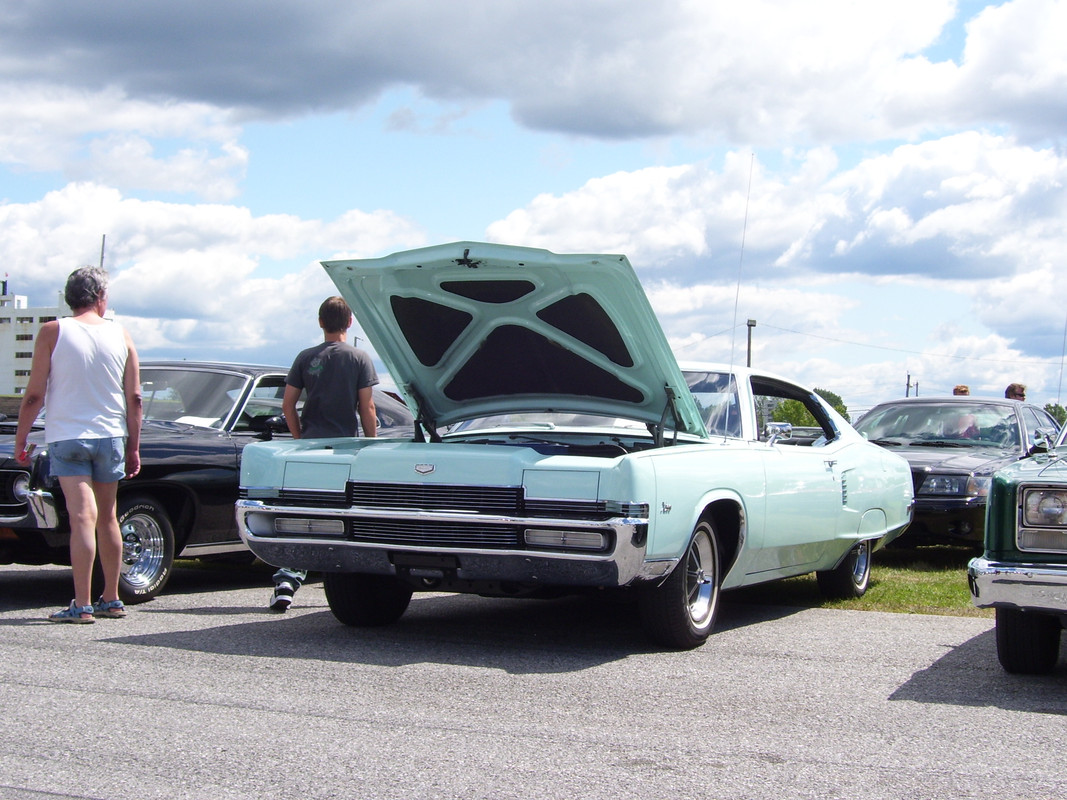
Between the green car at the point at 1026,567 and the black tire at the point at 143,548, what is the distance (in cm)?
482

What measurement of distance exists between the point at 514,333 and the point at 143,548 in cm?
284

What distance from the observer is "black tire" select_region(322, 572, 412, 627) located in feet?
22.0

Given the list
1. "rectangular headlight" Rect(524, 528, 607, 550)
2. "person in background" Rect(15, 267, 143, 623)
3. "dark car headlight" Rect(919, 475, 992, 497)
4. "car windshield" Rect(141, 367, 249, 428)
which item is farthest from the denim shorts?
"dark car headlight" Rect(919, 475, 992, 497)

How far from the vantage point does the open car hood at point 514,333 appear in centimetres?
617

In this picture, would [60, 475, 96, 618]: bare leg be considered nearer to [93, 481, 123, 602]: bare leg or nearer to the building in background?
[93, 481, 123, 602]: bare leg

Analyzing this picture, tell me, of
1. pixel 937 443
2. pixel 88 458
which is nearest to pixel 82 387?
pixel 88 458

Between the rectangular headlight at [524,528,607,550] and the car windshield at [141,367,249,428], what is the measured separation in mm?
3579

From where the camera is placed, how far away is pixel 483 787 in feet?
12.3

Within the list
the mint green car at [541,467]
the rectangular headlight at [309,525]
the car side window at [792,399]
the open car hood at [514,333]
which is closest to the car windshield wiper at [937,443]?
the car side window at [792,399]

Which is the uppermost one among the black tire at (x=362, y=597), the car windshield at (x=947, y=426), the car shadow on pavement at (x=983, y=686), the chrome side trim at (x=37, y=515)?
the car windshield at (x=947, y=426)

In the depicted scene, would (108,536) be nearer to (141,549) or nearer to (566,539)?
(141,549)

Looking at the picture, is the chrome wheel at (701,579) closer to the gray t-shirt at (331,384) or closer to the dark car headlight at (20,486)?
the gray t-shirt at (331,384)

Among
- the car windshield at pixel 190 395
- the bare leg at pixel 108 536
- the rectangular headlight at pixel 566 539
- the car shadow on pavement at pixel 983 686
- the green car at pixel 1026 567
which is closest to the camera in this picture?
the car shadow on pavement at pixel 983 686

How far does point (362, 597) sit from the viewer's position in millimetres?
6730
